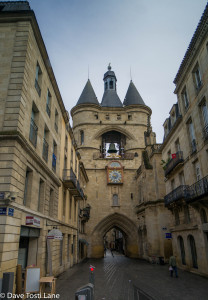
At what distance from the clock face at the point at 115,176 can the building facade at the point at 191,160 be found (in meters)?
14.2

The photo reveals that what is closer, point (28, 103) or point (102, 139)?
point (28, 103)

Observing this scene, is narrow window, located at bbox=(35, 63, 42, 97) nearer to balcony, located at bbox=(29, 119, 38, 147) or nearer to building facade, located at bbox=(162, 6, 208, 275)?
balcony, located at bbox=(29, 119, 38, 147)

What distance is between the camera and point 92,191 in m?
32.5

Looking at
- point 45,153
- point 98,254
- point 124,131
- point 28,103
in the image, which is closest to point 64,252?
point 45,153

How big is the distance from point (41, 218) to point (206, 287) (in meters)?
8.18

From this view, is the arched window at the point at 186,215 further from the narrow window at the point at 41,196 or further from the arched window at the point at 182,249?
the narrow window at the point at 41,196

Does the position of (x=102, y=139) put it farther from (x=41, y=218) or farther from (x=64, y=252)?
(x=41, y=218)

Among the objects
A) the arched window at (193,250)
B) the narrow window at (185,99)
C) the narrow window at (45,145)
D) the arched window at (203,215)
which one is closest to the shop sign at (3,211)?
the narrow window at (45,145)

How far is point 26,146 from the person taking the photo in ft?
31.5

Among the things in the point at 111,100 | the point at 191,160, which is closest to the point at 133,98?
the point at 111,100

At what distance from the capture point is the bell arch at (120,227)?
30.4m

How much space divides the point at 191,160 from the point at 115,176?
1868 centimetres

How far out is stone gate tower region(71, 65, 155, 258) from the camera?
31344 millimetres

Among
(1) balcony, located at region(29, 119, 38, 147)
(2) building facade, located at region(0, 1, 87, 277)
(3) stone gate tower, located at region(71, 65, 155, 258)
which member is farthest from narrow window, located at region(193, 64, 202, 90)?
(3) stone gate tower, located at region(71, 65, 155, 258)
